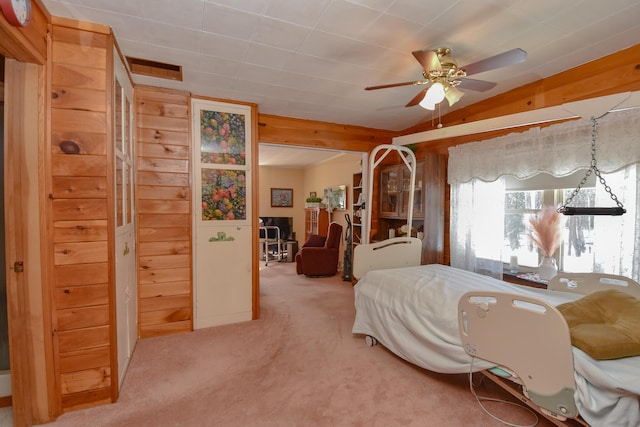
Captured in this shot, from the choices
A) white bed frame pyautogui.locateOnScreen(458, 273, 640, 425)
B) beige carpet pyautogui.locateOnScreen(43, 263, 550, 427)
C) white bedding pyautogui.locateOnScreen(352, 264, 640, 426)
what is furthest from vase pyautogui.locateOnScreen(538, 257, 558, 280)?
white bed frame pyautogui.locateOnScreen(458, 273, 640, 425)

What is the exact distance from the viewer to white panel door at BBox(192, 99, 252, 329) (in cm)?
298

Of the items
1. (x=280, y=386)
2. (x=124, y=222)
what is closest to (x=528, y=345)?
(x=280, y=386)

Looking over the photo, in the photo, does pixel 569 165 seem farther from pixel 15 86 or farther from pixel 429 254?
pixel 15 86

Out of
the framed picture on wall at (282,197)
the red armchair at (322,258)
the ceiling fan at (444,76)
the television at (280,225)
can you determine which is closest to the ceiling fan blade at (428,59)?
the ceiling fan at (444,76)

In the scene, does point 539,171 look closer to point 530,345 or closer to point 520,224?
point 520,224

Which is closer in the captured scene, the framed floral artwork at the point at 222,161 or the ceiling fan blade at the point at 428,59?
the ceiling fan blade at the point at 428,59

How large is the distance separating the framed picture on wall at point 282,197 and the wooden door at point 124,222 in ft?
16.8

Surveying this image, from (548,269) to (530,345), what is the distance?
1599 millimetres

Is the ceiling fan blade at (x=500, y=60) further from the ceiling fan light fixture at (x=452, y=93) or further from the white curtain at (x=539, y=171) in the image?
the white curtain at (x=539, y=171)

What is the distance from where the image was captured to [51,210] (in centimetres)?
169

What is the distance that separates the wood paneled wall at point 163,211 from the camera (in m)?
2.74

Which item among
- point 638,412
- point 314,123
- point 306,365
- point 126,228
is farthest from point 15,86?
point 638,412

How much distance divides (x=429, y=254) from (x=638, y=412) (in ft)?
7.90

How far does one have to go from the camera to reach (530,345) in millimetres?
1369
